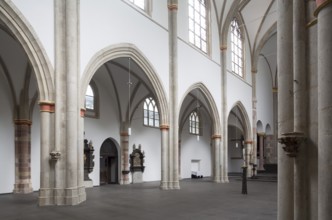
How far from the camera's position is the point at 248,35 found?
29.5 metres

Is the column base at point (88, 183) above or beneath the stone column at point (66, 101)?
beneath

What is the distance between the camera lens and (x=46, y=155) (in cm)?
1146

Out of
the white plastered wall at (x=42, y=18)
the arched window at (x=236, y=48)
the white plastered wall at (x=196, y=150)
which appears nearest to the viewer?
the white plastered wall at (x=42, y=18)

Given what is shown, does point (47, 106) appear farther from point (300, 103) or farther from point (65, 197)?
point (300, 103)

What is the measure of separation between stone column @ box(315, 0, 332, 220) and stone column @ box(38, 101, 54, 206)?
29.6 feet

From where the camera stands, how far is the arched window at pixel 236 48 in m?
27.5

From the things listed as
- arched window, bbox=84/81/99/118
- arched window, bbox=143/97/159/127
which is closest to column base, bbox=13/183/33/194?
arched window, bbox=84/81/99/118

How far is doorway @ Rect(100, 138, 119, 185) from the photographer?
22.5 m

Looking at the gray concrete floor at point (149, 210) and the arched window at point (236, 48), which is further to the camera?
the arched window at point (236, 48)

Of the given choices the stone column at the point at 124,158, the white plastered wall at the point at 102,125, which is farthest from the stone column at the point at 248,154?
the white plastered wall at the point at 102,125

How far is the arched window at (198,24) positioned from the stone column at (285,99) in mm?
15062

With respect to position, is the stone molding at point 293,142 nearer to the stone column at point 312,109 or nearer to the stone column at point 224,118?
the stone column at point 312,109

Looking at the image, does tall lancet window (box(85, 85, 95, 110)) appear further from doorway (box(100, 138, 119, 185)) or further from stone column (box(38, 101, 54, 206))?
stone column (box(38, 101, 54, 206))

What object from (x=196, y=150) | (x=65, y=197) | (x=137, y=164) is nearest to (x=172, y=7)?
(x=137, y=164)
